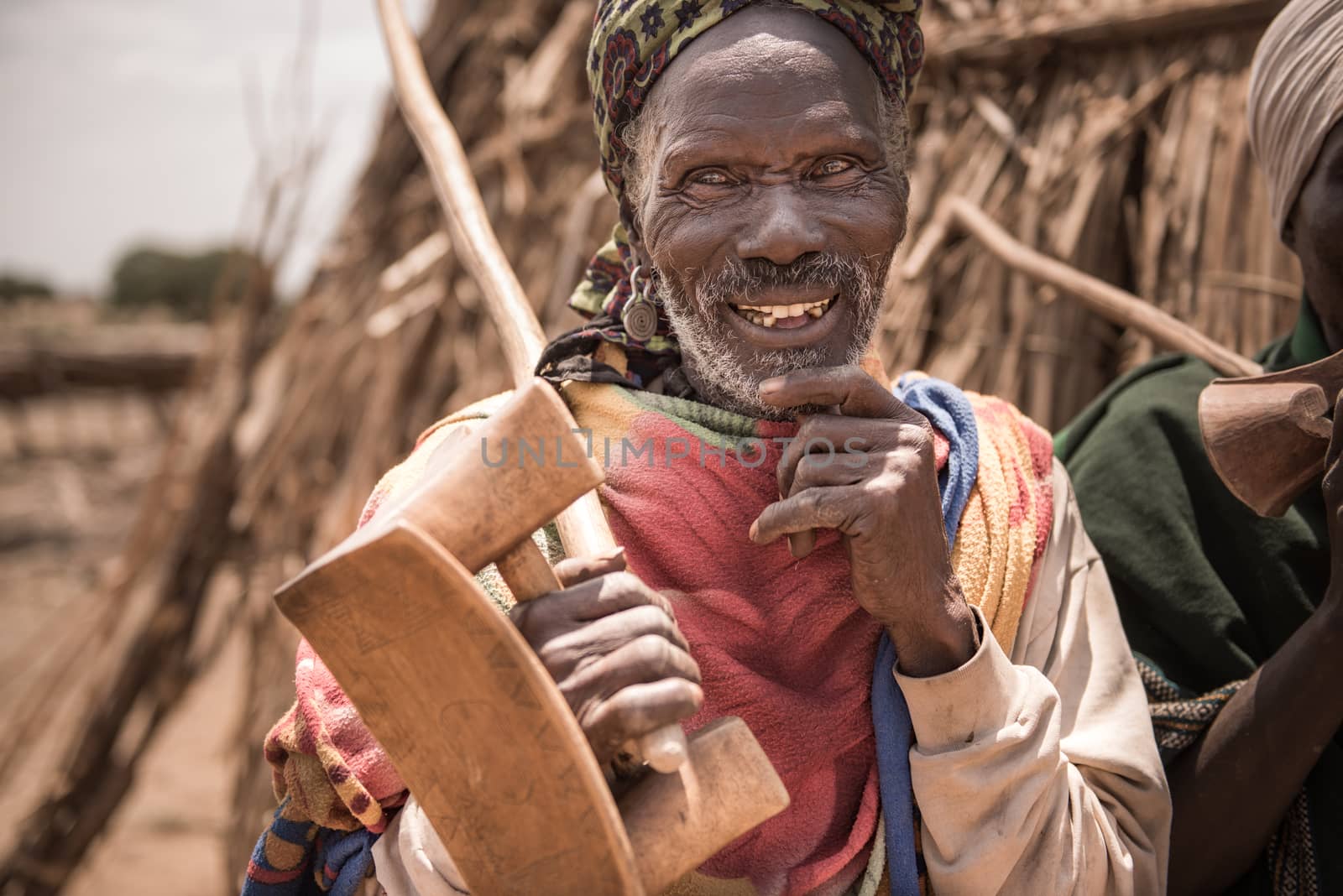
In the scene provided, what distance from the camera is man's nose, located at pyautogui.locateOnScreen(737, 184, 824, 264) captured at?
1.33m

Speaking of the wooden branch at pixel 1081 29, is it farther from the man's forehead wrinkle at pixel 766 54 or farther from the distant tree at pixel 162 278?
the distant tree at pixel 162 278

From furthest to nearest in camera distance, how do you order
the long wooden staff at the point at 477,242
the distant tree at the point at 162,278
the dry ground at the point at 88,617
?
the distant tree at the point at 162,278 → the dry ground at the point at 88,617 → the long wooden staff at the point at 477,242

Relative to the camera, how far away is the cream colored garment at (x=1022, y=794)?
1.25m

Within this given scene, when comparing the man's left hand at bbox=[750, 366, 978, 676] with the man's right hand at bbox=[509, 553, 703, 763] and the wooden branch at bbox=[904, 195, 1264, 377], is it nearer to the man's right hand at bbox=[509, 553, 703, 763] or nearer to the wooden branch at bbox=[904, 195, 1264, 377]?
the man's right hand at bbox=[509, 553, 703, 763]

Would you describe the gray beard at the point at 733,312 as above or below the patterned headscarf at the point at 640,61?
below

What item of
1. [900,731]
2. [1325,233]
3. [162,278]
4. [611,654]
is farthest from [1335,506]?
[162,278]

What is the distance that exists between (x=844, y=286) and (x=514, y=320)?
48cm

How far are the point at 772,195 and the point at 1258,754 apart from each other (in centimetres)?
104

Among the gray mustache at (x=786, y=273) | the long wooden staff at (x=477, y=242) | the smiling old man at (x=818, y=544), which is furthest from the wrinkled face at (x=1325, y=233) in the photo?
the long wooden staff at (x=477, y=242)

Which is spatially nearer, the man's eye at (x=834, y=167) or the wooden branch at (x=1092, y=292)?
the man's eye at (x=834, y=167)

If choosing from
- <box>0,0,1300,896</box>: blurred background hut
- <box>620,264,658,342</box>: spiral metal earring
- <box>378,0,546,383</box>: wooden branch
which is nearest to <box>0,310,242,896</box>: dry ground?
<box>0,0,1300,896</box>: blurred background hut

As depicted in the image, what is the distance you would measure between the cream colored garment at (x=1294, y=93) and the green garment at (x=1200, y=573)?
9.3 inches

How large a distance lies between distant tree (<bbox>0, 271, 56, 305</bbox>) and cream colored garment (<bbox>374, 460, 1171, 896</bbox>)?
3629 cm

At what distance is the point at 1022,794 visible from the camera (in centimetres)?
125
